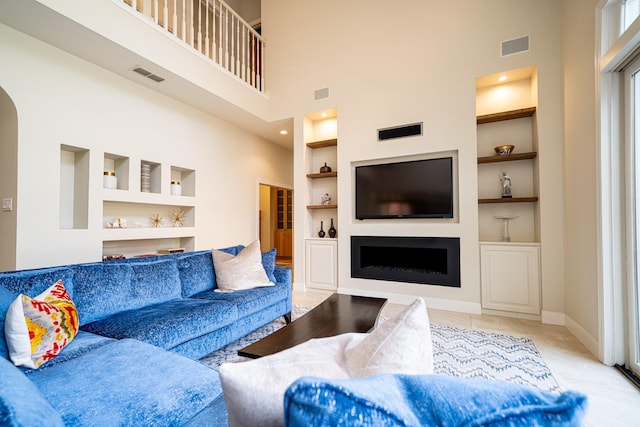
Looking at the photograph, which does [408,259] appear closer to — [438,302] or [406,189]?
[438,302]

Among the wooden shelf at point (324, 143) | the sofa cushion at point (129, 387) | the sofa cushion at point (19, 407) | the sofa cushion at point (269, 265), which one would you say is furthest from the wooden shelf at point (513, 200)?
the sofa cushion at point (19, 407)

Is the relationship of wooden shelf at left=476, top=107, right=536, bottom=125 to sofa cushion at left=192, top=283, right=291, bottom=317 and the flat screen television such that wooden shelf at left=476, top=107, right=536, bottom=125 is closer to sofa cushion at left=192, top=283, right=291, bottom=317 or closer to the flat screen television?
the flat screen television

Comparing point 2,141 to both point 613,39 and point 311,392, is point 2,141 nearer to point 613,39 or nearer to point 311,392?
point 311,392

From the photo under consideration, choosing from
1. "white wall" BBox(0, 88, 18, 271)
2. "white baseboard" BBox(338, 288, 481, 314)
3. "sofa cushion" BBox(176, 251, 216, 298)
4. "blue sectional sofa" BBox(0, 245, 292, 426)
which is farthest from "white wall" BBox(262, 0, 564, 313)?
"white wall" BBox(0, 88, 18, 271)

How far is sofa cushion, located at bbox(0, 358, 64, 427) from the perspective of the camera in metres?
0.47

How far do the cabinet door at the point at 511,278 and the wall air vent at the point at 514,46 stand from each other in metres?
2.29

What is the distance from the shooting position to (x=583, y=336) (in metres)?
2.55

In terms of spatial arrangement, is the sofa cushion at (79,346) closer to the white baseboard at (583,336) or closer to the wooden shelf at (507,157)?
the white baseboard at (583,336)

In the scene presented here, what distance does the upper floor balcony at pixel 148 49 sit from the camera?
256 cm

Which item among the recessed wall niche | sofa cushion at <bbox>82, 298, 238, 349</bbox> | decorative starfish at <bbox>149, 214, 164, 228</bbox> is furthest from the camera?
decorative starfish at <bbox>149, 214, 164, 228</bbox>

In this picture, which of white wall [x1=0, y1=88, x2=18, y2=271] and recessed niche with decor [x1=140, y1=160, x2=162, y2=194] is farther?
recessed niche with decor [x1=140, y1=160, x2=162, y2=194]

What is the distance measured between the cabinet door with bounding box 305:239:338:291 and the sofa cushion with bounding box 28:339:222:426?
3135 millimetres

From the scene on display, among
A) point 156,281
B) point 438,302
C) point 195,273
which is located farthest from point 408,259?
point 156,281

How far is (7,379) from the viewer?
1.88 ft
